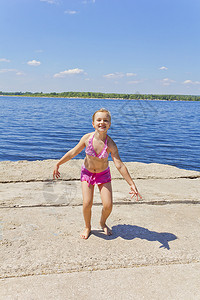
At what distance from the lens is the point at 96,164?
3.69 meters

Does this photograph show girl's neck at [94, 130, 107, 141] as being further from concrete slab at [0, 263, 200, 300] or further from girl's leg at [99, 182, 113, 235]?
concrete slab at [0, 263, 200, 300]

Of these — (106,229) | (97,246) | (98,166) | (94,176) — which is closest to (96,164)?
(98,166)

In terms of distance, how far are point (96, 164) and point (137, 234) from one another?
1.04m

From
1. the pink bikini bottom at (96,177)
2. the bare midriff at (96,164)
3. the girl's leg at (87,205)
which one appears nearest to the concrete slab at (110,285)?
the girl's leg at (87,205)

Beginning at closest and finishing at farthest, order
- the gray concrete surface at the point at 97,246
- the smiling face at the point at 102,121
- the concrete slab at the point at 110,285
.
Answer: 1. the concrete slab at the point at 110,285
2. the gray concrete surface at the point at 97,246
3. the smiling face at the point at 102,121

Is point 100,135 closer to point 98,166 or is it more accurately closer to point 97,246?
point 98,166

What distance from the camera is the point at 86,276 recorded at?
2.81 m

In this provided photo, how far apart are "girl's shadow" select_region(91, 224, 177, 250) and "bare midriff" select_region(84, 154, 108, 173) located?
822mm

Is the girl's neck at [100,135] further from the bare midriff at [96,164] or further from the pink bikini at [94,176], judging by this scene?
the bare midriff at [96,164]

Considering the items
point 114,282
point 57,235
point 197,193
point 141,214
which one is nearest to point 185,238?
point 141,214

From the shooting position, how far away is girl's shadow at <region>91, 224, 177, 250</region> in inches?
144

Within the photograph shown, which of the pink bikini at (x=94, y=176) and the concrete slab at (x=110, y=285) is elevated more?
the pink bikini at (x=94, y=176)

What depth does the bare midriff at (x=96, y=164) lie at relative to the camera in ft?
12.1

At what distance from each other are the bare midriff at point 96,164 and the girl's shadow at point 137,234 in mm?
822
